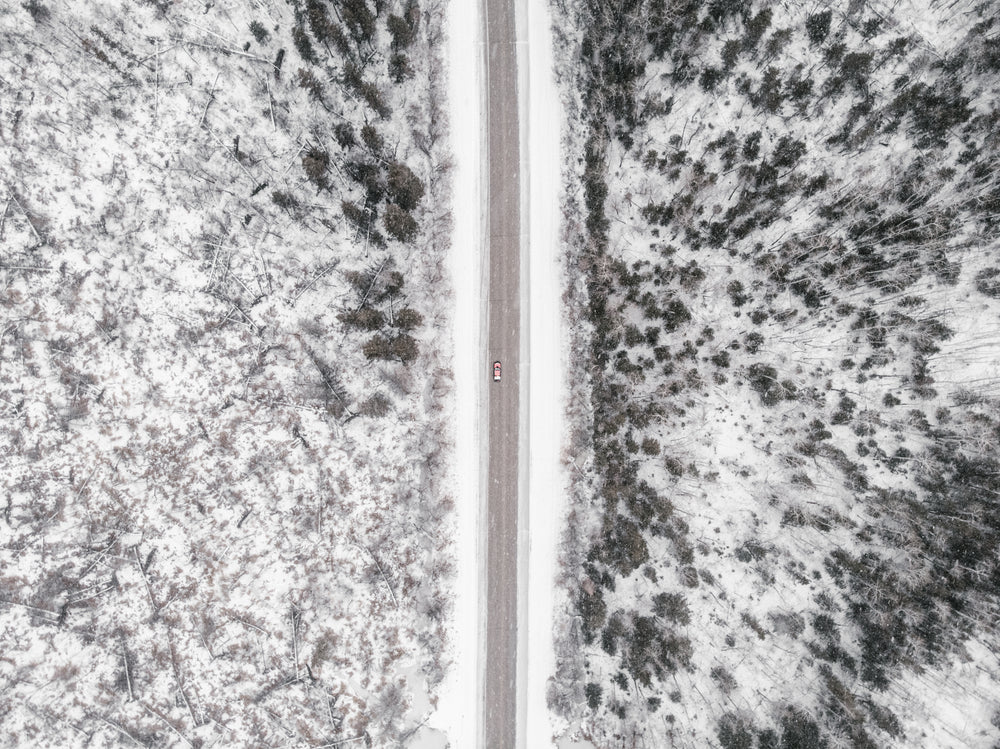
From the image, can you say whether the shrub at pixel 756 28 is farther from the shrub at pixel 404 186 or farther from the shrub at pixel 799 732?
the shrub at pixel 799 732

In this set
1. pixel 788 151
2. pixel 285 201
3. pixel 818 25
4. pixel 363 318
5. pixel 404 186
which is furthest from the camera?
pixel 285 201

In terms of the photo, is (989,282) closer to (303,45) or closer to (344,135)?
(344,135)

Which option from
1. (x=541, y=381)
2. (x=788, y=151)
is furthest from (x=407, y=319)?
(x=788, y=151)

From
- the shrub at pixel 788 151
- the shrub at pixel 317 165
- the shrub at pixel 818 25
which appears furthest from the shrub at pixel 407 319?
the shrub at pixel 818 25

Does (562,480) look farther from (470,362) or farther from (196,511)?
(196,511)

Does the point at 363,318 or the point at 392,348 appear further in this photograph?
the point at 392,348

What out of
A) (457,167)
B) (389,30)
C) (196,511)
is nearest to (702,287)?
(457,167)
